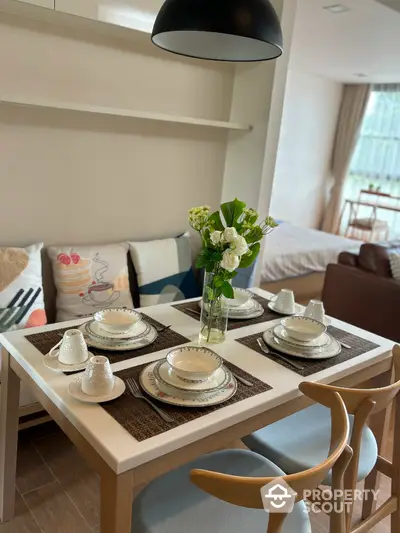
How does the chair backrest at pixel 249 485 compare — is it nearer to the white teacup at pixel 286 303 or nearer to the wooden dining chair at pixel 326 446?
the wooden dining chair at pixel 326 446

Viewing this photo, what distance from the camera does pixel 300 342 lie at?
61.7 inches

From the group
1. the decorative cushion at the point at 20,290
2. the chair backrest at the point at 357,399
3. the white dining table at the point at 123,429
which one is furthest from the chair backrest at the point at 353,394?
the decorative cushion at the point at 20,290

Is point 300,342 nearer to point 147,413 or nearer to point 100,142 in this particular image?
point 147,413

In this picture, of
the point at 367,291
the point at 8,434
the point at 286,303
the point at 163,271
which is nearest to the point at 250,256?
the point at 286,303

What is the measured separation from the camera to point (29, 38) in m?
2.14

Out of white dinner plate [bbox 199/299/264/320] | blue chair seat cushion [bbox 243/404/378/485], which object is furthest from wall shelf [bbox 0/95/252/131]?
blue chair seat cushion [bbox 243/404/378/485]

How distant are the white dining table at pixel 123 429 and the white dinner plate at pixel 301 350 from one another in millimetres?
60

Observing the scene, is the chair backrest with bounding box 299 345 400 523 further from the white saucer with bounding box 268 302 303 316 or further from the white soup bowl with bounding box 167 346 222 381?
the white saucer with bounding box 268 302 303 316

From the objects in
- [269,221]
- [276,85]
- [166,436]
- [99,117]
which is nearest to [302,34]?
[276,85]

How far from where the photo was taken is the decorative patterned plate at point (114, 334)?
1491mm

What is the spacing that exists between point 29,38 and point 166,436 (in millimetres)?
1932

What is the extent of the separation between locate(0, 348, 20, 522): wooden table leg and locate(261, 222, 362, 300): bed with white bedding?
99.5 inches

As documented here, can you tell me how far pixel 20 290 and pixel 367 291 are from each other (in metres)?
2.41

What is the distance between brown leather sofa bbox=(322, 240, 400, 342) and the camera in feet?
10.7
